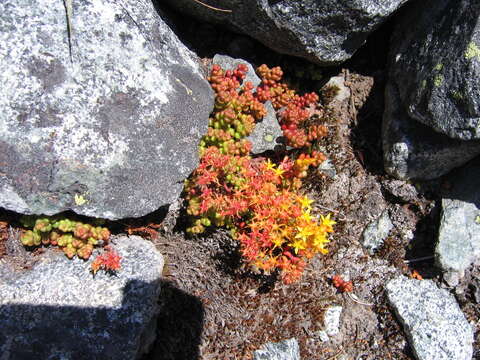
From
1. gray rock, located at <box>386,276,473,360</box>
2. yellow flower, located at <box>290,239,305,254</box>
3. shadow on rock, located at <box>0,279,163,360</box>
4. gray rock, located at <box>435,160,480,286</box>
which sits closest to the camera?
shadow on rock, located at <box>0,279,163,360</box>

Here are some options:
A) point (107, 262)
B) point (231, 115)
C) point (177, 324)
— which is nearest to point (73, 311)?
point (107, 262)

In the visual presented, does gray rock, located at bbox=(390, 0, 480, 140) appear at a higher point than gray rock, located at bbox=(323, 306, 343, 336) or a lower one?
higher

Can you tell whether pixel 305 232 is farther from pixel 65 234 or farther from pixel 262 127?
pixel 65 234

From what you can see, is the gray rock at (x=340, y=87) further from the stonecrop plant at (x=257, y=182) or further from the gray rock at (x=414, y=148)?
the gray rock at (x=414, y=148)

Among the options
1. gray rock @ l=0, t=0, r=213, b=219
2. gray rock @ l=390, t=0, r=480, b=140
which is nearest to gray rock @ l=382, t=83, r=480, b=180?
gray rock @ l=390, t=0, r=480, b=140

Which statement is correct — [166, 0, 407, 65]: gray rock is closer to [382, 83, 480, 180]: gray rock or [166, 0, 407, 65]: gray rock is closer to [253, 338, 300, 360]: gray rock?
[382, 83, 480, 180]: gray rock

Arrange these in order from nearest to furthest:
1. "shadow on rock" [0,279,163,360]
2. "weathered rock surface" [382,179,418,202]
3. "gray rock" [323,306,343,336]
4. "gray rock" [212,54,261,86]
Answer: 1. "shadow on rock" [0,279,163,360]
2. "gray rock" [323,306,343,336]
3. "weathered rock surface" [382,179,418,202]
4. "gray rock" [212,54,261,86]

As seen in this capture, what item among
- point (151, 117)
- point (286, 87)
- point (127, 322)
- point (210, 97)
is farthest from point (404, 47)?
point (127, 322)

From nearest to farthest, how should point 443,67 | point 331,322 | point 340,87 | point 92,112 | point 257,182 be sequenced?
point 92,112 → point 443,67 → point 257,182 → point 331,322 → point 340,87
